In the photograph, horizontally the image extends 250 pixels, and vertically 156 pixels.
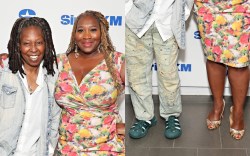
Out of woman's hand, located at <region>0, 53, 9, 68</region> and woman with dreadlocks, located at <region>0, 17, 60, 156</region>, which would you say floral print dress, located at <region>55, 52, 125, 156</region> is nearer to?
woman with dreadlocks, located at <region>0, 17, 60, 156</region>

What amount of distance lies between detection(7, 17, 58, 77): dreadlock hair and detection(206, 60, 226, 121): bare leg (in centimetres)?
120

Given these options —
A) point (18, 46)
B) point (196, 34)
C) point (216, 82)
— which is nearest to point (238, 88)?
point (216, 82)

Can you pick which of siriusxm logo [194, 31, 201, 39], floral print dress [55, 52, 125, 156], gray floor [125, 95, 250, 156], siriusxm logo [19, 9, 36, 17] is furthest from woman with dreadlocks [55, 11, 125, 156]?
siriusxm logo [194, 31, 201, 39]

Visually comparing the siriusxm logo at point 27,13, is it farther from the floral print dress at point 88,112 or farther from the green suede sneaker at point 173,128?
the green suede sneaker at point 173,128

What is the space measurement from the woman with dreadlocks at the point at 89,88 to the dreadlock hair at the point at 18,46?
1.7 inches

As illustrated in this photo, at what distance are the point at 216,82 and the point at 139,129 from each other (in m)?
0.51

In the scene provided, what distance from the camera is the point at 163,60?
2.49 meters

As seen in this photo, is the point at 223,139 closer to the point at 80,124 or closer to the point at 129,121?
the point at 129,121

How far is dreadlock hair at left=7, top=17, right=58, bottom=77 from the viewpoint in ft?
5.60

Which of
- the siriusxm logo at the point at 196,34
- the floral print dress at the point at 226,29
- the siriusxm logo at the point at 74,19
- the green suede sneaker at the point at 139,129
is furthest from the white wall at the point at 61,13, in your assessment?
the siriusxm logo at the point at 196,34

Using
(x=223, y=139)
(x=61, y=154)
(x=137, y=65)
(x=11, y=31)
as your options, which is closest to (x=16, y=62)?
(x=11, y=31)

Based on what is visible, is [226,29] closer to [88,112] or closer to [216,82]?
[216,82]

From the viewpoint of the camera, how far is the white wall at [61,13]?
177cm

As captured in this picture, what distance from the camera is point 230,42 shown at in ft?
8.16
